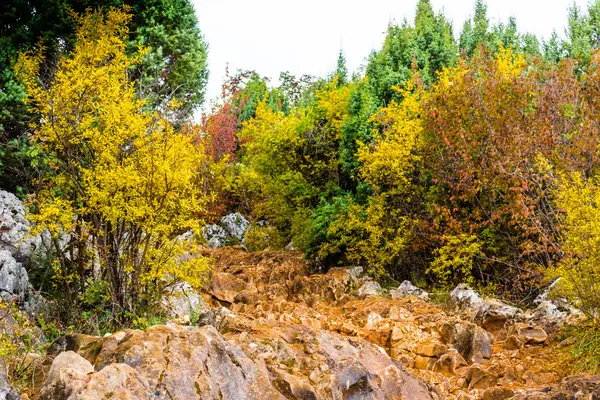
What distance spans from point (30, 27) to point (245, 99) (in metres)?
27.1

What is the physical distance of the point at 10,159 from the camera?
9.11 m

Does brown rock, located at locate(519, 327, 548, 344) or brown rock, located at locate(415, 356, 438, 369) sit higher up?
brown rock, located at locate(519, 327, 548, 344)

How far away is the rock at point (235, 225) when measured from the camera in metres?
23.4

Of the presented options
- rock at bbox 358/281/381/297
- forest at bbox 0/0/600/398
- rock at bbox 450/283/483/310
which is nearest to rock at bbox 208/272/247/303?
forest at bbox 0/0/600/398

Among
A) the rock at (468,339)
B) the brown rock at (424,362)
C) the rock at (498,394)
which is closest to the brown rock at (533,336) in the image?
the rock at (468,339)

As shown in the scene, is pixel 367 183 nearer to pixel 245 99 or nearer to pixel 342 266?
pixel 342 266

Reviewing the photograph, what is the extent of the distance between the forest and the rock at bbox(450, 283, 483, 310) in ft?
2.00

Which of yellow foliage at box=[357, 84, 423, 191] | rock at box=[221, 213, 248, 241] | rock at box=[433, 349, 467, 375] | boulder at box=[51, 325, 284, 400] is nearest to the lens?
boulder at box=[51, 325, 284, 400]

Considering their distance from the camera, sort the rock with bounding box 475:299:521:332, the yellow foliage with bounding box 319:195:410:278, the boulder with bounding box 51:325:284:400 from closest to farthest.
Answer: the boulder with bounding box 51:325:284:400, the rock with bounding box 475:299:521:332, the yellow foliage with bounding box 319:195:410:278

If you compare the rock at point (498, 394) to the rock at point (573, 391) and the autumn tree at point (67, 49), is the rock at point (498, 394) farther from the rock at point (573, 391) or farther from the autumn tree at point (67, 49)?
the autumn tree at point (67, 49)

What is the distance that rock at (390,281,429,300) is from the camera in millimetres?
12406

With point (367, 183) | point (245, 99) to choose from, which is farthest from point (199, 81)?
point (245, 99)

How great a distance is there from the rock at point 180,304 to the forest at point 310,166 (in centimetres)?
26

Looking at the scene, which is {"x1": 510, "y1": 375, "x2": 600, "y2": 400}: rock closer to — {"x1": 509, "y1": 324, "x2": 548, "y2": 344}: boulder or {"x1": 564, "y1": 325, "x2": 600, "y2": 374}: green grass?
{"x1": 564, "y1": 325, "x2": 600, "y2": 374}: green grass
